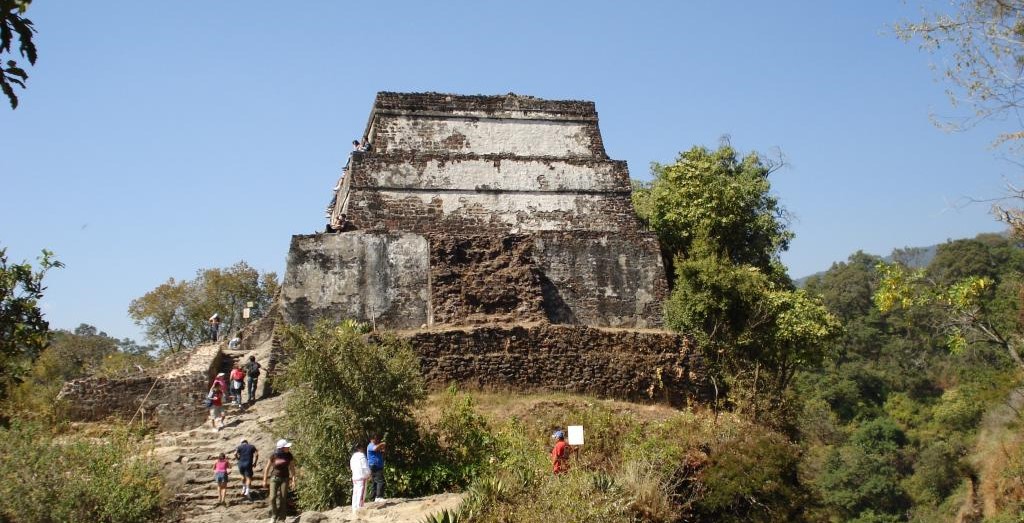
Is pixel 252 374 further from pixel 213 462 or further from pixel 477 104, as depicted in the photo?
pixel 477 104

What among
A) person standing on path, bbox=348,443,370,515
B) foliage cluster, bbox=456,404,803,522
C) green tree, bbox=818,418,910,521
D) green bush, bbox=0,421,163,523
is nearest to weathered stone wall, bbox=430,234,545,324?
foliage cluster, bbox=456,404,803,522

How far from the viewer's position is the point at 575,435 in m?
13.7

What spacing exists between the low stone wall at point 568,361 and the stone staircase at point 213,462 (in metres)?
2.81

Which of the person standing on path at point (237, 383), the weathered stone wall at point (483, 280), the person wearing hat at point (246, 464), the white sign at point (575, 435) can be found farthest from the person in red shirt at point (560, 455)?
the person standing on path at point (237, 383)

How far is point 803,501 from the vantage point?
562 inches

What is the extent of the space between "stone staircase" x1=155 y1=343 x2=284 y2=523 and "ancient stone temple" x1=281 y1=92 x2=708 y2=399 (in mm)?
2410

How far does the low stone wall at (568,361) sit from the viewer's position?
661 inches

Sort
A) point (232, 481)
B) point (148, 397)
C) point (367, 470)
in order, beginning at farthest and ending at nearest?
1. point (148, 397)
2. point (232, 481)
3. point (367, 470)

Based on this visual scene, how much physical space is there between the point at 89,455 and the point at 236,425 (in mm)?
2601

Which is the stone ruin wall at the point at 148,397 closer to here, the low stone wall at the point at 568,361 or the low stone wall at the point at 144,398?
the low stone wall at the point at 144,398

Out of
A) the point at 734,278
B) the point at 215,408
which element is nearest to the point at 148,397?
the point at 215,408

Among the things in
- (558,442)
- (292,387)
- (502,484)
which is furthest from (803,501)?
(292,387)

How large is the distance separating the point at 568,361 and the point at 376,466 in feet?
17.3

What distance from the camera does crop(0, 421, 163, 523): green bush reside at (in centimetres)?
1258
